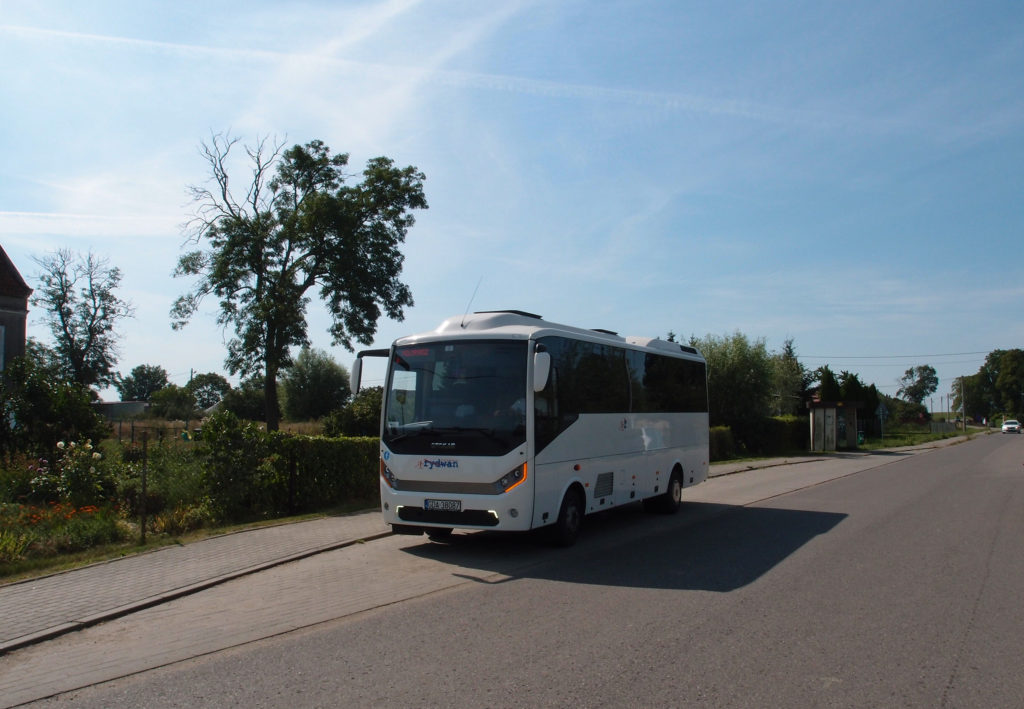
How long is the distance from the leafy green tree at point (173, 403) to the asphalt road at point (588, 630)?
Answer: 6120 centimetres

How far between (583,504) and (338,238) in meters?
32.1

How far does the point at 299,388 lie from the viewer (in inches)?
2397

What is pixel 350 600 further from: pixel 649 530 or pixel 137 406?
pixel 137 406

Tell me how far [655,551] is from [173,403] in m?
71.0

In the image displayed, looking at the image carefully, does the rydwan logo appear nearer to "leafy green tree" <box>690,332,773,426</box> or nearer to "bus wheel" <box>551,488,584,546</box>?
"bus wheel" <box>551,488,584,546</box>

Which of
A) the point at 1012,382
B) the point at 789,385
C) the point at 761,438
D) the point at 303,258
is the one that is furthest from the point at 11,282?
the point at 1012,382

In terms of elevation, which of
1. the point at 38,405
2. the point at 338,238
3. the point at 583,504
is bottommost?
the point at 583,504

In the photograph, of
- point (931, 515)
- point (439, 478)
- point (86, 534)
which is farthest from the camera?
point (931, 515)

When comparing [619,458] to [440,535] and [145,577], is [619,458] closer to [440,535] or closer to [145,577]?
[440,535]

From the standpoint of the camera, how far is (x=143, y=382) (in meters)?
117

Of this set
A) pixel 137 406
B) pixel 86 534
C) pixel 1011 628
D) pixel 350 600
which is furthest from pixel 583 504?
pixel 137 406

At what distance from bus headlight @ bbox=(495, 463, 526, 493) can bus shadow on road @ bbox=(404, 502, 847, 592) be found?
91 cm

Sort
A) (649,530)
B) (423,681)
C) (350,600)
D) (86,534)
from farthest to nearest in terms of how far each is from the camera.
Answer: (649,530)
(86,534)
(350,600)
(423,681)

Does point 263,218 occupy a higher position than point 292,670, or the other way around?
point 263,218
